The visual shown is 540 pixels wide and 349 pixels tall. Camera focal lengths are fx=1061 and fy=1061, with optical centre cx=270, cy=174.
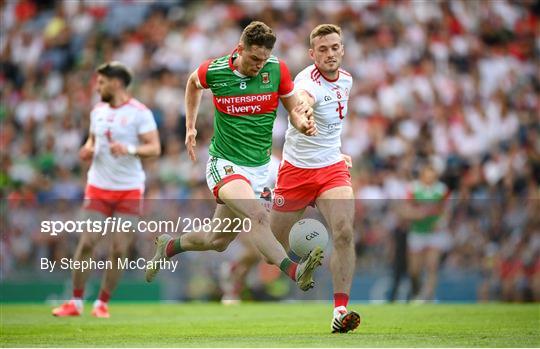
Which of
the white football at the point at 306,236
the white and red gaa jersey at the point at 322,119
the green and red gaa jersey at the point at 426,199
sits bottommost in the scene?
the green and red gaa jersey at the point at 426,199

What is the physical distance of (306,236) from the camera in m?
11.0

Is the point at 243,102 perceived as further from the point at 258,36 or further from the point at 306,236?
the point at 306,236

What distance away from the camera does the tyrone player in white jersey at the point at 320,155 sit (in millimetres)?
11111

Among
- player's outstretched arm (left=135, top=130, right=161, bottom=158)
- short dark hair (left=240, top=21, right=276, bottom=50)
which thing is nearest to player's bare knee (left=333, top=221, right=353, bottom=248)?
short dark hair (left=240, top=21, right=276, bottom=50)

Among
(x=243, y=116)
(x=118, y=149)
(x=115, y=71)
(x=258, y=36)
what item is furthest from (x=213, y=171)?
(x=115, y=71)

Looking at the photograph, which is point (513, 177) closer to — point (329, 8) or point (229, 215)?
point (329, 8)

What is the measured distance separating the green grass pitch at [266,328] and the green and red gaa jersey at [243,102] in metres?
1.89

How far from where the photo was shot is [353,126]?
885 inches

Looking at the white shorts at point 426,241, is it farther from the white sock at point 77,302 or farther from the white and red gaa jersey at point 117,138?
the white sock at point 77,302

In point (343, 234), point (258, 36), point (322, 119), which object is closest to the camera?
point (258, 36)

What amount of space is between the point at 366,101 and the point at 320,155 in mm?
11856

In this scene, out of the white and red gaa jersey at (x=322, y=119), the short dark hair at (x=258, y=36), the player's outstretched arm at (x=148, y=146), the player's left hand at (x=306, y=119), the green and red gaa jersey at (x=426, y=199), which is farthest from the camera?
the green and red gaa jersey at (x=426, y=199)

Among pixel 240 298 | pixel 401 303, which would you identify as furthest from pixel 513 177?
pixel 240 298

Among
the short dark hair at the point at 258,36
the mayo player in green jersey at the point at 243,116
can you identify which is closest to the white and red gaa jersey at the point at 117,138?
the mayo player in green jersey at the point at 243,116
